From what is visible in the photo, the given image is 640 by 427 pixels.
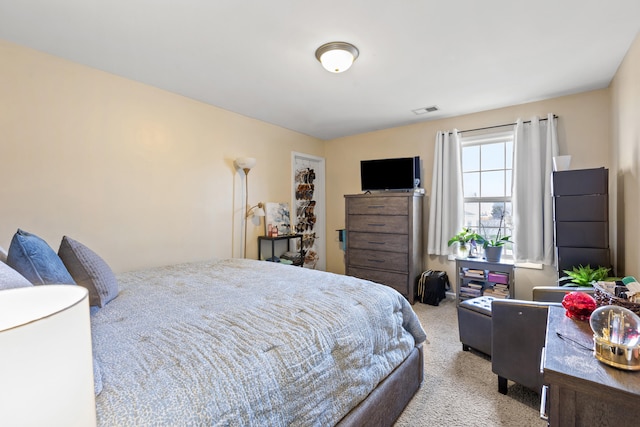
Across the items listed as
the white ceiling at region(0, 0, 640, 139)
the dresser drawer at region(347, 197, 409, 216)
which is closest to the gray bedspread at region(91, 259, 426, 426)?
the white ceiling at region(0, 0, 640, 139)

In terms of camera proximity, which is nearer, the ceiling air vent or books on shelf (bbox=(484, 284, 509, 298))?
books on shelf (bbox=(484, 284, 509, 298))

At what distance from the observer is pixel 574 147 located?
121 inches

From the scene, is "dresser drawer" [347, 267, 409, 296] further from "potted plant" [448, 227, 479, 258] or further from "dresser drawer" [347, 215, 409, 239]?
"potted plant" [448, 227, 479, 258]

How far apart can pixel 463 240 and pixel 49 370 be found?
12.2 ft

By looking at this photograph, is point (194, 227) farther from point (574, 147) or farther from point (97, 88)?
point (574, 147)

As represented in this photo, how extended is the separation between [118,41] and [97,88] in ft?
2.03

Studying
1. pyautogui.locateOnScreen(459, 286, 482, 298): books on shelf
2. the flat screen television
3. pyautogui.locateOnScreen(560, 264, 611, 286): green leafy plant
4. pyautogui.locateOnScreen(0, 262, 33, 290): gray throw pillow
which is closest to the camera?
pyautogui.locateOnScreen(0, 262, 33, 290): gray throw pillow

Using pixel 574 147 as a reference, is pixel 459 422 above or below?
below

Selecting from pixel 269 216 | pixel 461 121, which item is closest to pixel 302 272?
pixel 269 216

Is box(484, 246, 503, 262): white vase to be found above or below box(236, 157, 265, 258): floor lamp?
below

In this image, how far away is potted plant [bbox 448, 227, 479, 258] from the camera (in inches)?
136

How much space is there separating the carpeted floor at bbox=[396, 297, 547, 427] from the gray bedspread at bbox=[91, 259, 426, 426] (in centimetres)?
38

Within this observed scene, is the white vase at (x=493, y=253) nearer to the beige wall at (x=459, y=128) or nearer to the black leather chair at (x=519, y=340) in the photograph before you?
the beige wall at (x=459, y=128)

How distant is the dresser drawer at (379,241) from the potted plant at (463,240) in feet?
1.83
